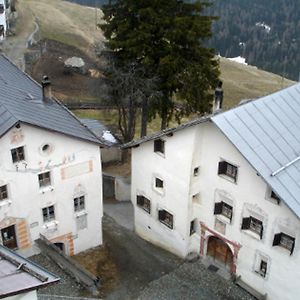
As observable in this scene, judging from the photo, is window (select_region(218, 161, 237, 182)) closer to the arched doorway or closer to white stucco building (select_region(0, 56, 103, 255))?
the arched doorway

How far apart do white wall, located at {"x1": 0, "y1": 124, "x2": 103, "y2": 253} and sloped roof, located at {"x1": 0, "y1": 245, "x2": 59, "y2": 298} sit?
11.4 metres

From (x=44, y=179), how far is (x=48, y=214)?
2.93 meters

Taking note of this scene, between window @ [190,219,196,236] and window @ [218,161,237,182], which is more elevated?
window @ [218,161,237,182]

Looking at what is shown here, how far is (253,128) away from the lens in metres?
28.3

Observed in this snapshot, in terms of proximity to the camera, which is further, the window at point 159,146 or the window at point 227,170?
the window at point 159,146

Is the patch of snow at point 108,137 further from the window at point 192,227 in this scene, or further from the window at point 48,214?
the window at point 192,227

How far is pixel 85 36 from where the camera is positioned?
9700 cm

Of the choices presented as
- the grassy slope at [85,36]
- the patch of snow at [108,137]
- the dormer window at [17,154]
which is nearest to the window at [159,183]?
the dormer window at [17,154]

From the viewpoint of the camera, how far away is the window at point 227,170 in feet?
102

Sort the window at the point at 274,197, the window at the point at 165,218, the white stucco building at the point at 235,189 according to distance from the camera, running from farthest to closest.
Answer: the window at the point at 165,218 → the window at the point at 274,197 → the white stucco building at the point at 235,189

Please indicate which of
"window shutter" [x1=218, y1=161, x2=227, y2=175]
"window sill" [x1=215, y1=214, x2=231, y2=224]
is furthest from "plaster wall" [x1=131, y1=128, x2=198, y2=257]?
"window sill" [x1=215, y1=214, x2=231, y2=224]

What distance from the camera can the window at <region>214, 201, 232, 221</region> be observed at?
107 ft

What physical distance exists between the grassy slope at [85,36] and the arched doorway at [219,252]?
42.2m

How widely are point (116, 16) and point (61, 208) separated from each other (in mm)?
18025
